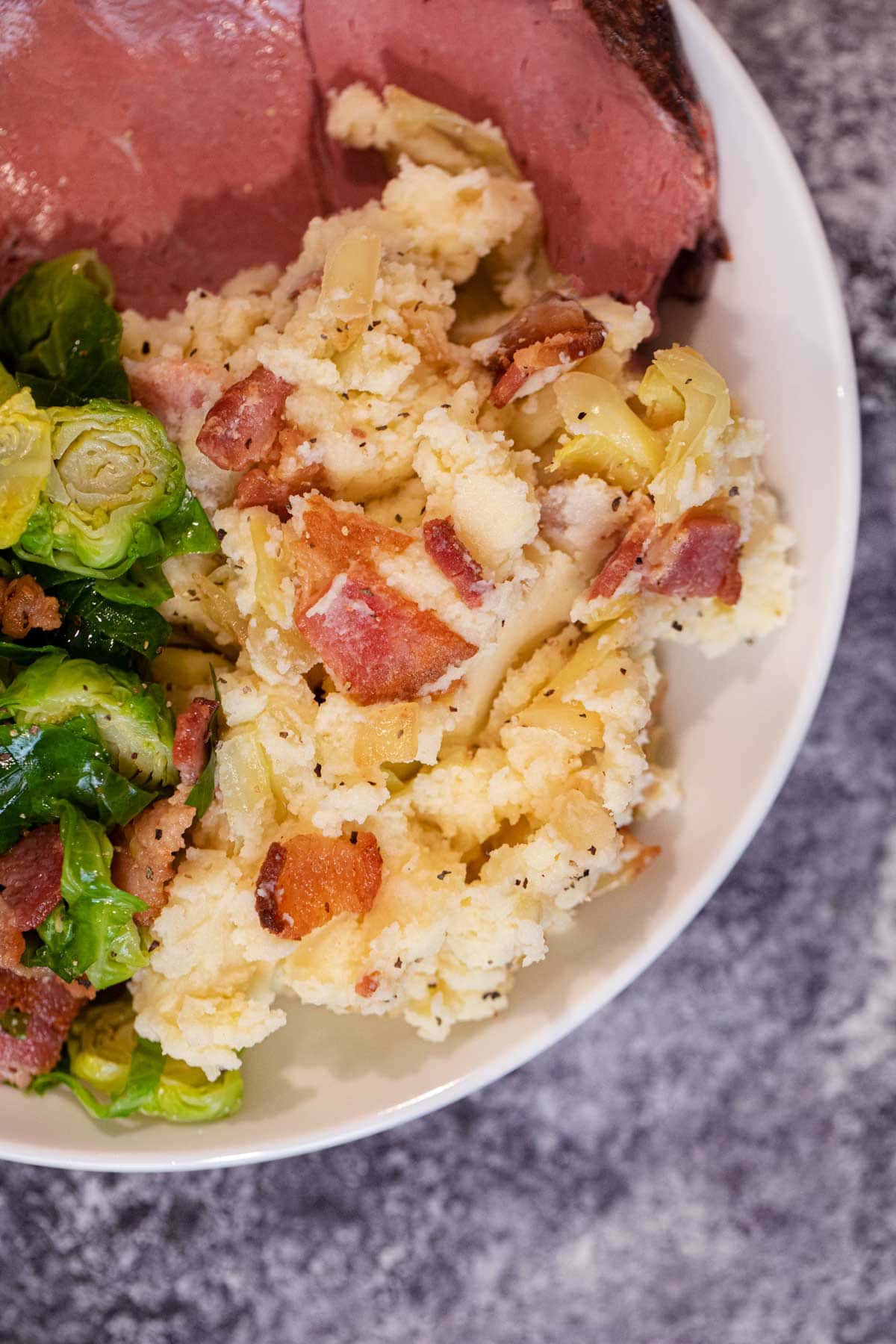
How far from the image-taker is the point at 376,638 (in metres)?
1.62

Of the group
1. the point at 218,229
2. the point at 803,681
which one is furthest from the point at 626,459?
the point at 218,229

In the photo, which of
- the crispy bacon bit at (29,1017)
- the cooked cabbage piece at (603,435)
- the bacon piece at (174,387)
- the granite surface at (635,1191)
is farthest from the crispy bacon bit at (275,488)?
the granite surface at (635,1191)

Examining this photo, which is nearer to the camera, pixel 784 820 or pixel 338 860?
pixel 338 860

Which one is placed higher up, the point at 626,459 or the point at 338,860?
the point at 626,459

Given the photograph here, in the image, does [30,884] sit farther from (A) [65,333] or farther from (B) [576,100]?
(B) [576,100]

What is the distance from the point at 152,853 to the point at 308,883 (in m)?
0.24

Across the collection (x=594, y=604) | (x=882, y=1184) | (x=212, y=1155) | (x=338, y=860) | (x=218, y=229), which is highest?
(x=218, y=229)

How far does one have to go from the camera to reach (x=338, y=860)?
167 centimetres

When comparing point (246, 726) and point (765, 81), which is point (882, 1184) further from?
point (765, 81)

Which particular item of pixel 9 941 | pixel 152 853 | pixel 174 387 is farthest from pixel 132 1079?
pixel 174 387

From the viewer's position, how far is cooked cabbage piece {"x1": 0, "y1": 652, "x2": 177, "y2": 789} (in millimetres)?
1630

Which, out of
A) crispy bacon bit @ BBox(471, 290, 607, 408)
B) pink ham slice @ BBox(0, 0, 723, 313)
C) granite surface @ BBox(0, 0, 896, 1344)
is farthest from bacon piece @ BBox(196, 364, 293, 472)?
granite surface @ BBox(0, 0, 896, 1344)

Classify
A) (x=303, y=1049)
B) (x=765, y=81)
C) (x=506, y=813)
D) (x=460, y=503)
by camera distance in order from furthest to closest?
(x=765, y=81) < (x=303, y=1049) < (x=506, y=813) < (x=460, y=503)

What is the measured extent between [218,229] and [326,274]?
0.42m
